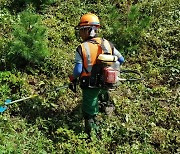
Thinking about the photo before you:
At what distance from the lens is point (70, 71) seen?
7.64m

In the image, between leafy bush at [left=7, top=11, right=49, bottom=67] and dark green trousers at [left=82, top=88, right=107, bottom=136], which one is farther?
leafy bush at [left=7, top=11, right=49, bottom=67]

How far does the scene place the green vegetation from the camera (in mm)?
6344

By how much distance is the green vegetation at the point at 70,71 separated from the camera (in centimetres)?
634

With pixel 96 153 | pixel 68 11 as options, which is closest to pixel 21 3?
pixel 68 11

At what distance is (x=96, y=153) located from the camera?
Answer: 236 inches

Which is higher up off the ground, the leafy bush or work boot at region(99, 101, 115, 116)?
the leafy bush

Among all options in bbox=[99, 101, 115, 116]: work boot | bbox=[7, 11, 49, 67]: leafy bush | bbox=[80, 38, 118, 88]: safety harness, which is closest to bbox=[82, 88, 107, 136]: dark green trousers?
bbox=[80, 38, 118, 88]: safety harness

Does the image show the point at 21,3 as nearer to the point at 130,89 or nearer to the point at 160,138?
the point at 130,89

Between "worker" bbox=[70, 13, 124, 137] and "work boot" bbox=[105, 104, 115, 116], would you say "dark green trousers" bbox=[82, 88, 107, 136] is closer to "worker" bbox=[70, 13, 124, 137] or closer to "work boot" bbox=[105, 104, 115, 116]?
"worker" bbox=[70, 13, 124, 137]

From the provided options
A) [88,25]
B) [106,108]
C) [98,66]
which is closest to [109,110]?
[106,108]

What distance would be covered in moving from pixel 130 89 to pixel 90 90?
1603mm

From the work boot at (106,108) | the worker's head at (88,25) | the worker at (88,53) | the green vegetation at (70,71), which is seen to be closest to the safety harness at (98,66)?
the worker at (88,53)

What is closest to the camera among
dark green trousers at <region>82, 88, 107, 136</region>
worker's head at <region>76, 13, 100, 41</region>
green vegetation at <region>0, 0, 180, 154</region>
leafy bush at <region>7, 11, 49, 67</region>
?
worker's head at <region>76, 13, 100, 41</region>

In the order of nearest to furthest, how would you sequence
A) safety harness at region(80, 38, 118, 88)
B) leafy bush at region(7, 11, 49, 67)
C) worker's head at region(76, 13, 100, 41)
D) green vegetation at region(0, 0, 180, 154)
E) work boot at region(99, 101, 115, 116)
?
safety harness at region(80, 38, 118, 88)
worker's head at region(76, 13, 100, 41)
green vegetation at region(0, 0, 180, 154)
work boot at region(99, 101, 115, 116)
leafy bush at region(7, 11, 49, 67)
